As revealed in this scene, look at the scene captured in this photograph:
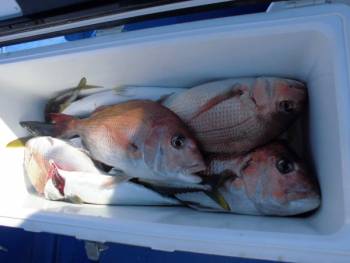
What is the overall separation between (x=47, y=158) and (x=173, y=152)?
45 centimetres

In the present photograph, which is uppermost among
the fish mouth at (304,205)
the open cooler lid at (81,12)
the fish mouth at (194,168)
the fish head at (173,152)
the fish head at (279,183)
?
the open cooler lid at (81,12)

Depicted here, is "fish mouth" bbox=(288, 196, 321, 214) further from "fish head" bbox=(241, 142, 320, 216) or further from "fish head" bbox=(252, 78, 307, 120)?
"fish head" bbox=(252, 78, 307, 120)

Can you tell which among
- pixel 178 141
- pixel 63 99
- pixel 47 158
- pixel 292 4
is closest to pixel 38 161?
pixel 47 158

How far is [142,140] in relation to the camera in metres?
0.92

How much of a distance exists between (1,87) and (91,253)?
1.95 feet

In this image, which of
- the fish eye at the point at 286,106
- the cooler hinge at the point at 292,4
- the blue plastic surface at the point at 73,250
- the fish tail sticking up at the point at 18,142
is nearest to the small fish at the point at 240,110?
the fish eye at the point at 286,106

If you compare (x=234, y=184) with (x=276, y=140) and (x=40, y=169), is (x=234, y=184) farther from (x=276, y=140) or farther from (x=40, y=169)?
(x=40, y=169)

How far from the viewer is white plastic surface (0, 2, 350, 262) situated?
664mm

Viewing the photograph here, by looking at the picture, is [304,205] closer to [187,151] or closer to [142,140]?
[187,151]

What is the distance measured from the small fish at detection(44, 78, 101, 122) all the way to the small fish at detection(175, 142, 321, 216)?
47 cm

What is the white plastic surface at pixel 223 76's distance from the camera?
0.66 meters

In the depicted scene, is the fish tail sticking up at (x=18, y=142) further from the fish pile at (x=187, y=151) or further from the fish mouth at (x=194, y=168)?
the fish mouth at (x=194, y=168)

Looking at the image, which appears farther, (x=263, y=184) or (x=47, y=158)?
(x=47, y=158)

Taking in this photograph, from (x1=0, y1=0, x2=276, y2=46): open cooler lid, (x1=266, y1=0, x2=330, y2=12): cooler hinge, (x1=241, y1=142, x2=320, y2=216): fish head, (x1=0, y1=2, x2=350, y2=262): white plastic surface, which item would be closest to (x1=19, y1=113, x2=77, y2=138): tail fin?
(x1=0, y1=2, x2=350, y2=262): white plastic surface
